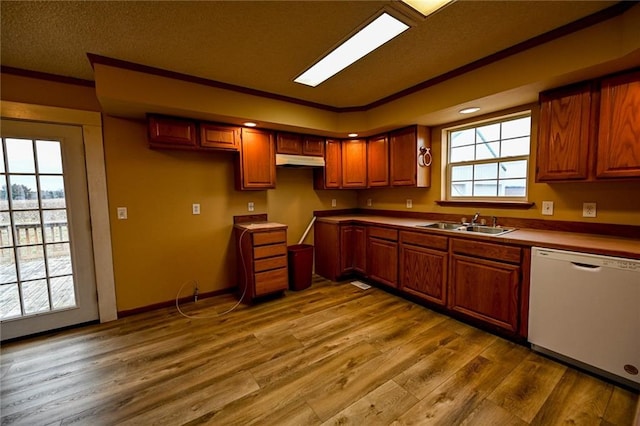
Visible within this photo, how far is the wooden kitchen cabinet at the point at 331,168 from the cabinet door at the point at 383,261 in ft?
3.27

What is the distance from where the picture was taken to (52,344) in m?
2.40

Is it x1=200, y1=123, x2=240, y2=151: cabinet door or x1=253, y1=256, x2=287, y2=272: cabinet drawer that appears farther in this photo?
x1=253, y1=256, x2=287, y2=272: cabinet drawer

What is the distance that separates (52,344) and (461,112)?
14.4ft

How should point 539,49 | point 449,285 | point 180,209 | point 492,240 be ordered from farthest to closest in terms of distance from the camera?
point 180,209 → point 449,285 → point 492,240 → point 539,49

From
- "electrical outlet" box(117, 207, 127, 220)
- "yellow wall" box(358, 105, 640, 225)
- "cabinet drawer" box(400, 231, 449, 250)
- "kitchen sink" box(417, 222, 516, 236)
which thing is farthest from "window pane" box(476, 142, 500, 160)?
"electrical outlet" box(117, 207, 127, 220)

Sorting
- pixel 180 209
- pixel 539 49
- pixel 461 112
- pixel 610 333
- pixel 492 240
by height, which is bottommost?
pixel 610 333

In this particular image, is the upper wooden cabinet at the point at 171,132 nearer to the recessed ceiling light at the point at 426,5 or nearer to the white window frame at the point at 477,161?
the recessed ceiling light at the point at 426,5

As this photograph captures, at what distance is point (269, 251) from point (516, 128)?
9.70 feet

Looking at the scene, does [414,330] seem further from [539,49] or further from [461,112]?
[539,49]

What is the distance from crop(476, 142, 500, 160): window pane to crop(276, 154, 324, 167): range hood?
1937 mm

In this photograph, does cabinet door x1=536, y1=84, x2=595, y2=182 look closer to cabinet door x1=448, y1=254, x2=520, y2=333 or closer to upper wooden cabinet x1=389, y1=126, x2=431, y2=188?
cabinet door x1=448, y1=254, x2=520, y2=333

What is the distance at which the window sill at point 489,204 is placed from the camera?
2.70 metres

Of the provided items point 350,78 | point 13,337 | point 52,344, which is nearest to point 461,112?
point 350,78

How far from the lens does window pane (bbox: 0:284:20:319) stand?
2.41 metres
